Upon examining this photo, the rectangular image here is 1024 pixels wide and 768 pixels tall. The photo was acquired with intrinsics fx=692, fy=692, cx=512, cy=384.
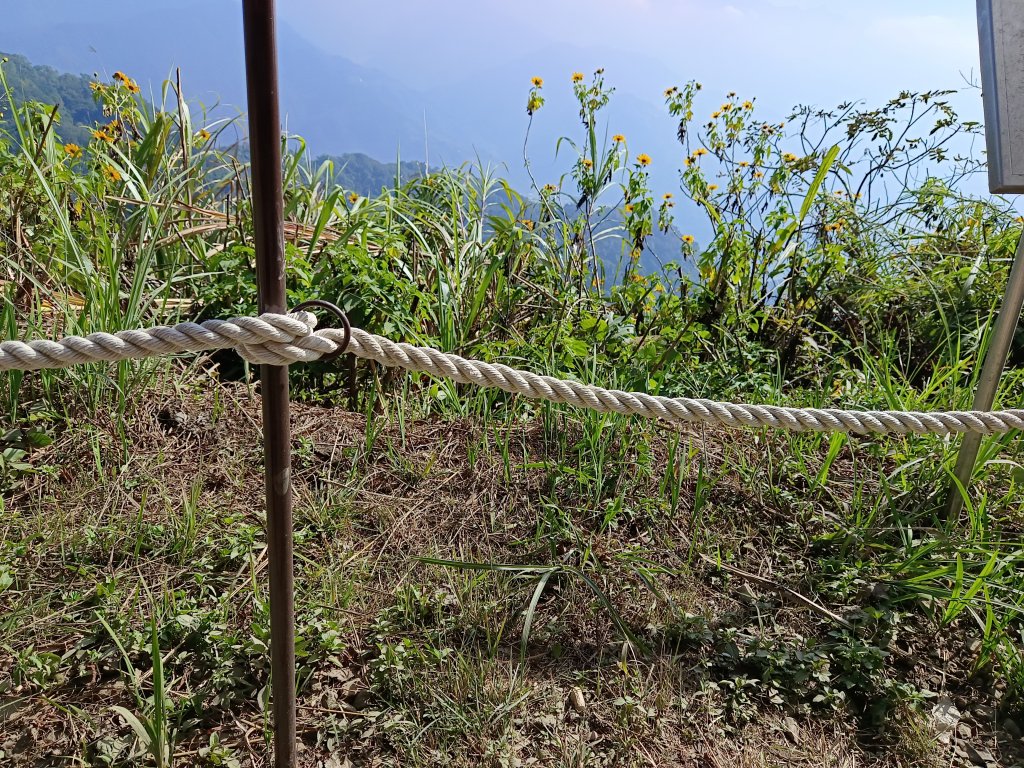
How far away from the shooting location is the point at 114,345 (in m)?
1.19

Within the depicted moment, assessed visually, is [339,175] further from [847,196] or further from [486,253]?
[847,196]

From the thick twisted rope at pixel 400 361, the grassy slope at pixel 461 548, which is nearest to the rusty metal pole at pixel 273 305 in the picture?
the thick twisted rope at pixel 400 361

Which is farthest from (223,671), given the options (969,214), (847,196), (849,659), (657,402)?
(969,214)

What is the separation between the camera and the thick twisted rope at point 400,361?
1159 millimetres

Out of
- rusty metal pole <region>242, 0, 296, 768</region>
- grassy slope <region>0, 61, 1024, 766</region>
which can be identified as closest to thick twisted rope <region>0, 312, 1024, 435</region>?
rusty metal pole <region>242, 0, 296, 768</region>

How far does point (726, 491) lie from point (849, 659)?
71 cm

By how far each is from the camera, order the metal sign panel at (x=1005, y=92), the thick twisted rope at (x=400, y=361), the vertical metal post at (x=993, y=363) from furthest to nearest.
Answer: the vertical metal post at (x=993, y=363) → the metal sign panel at (x=1005, y=92) → the thick twisted rope at (x=400, y=361)

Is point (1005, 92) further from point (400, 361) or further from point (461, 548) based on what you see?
point (461, 548)

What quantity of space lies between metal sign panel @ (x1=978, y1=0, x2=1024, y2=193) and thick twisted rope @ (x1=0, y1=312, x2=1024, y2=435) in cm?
65

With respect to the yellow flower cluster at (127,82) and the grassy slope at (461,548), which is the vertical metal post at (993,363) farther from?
the yellow flower cluster at (127,82)

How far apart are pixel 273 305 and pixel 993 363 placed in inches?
84.3

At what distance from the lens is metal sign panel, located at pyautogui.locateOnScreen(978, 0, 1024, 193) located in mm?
1837

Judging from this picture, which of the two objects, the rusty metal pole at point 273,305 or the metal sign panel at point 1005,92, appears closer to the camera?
the rusty metal pole at point 273,305

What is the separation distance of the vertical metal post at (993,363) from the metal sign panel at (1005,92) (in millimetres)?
273
